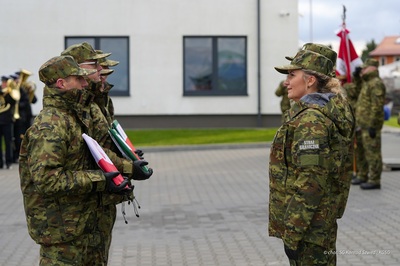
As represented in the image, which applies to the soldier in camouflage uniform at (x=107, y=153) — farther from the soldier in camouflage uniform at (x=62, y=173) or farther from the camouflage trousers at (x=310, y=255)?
the camouflage trousers at (x=310, y=255)

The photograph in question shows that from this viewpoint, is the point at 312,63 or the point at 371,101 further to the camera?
the point at 371,101

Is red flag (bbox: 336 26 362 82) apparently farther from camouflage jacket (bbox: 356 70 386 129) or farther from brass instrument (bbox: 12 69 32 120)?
brass instrument (bbox: 12 69 32 120)

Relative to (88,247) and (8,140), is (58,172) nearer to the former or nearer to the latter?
(88,247)

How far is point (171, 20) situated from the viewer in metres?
27.3

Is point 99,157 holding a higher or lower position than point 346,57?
lower

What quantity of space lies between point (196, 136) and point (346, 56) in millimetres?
10420

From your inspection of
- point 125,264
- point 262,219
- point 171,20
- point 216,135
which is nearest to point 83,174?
point 125,264

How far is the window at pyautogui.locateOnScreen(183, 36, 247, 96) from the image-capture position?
27766mm

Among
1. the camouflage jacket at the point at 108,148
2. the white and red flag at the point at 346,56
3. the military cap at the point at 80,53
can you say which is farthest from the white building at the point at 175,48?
the camouflage jacket at the point at 108,148

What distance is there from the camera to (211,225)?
1039cm

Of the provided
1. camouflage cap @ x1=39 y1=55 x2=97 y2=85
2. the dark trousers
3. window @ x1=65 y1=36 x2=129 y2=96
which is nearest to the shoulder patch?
camouflage cap @ x1=39 y1=55 x2=97 y2=85

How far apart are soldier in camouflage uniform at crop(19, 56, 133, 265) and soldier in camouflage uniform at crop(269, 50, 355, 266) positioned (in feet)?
3.37

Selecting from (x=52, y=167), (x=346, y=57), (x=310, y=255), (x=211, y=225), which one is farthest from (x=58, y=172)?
(x=346, y=57)

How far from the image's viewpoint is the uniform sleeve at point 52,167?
5.09 meters
